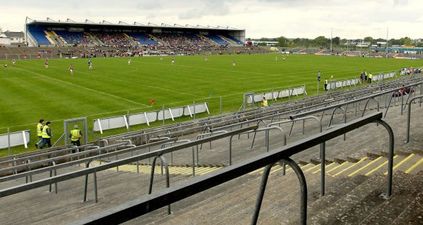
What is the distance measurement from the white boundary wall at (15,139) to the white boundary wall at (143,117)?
347 centimetres

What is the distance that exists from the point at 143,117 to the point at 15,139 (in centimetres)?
686

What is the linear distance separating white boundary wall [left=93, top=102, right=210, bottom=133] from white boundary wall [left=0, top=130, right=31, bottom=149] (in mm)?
3472

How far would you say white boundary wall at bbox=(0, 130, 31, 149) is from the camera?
61.5 ft

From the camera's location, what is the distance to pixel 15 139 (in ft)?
62.5

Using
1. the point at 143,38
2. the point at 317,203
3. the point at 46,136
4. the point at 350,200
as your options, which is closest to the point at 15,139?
the point at 46,136

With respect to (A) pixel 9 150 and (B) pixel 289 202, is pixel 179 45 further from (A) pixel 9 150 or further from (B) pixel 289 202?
(B) pixel 289 202

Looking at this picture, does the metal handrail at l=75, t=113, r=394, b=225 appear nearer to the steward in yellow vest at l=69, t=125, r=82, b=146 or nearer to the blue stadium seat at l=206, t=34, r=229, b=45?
the steward in yellow vest at l=69, t=125, r=82, b=146

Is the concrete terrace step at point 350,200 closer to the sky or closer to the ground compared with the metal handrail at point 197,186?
closer to the ground

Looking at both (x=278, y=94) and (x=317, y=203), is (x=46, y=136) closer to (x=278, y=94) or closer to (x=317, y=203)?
(x=317, y=203)

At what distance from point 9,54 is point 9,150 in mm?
67376

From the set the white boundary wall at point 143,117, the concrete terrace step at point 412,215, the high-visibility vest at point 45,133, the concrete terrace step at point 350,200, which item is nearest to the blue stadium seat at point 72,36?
the white boundary wall at point 143,117

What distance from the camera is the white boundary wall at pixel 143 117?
22.0 meters

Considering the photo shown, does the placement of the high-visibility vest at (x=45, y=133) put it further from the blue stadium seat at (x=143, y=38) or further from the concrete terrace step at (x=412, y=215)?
the blue stadium seat at (x=143, y=38)

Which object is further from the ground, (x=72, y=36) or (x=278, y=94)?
(x=72, y=36)
